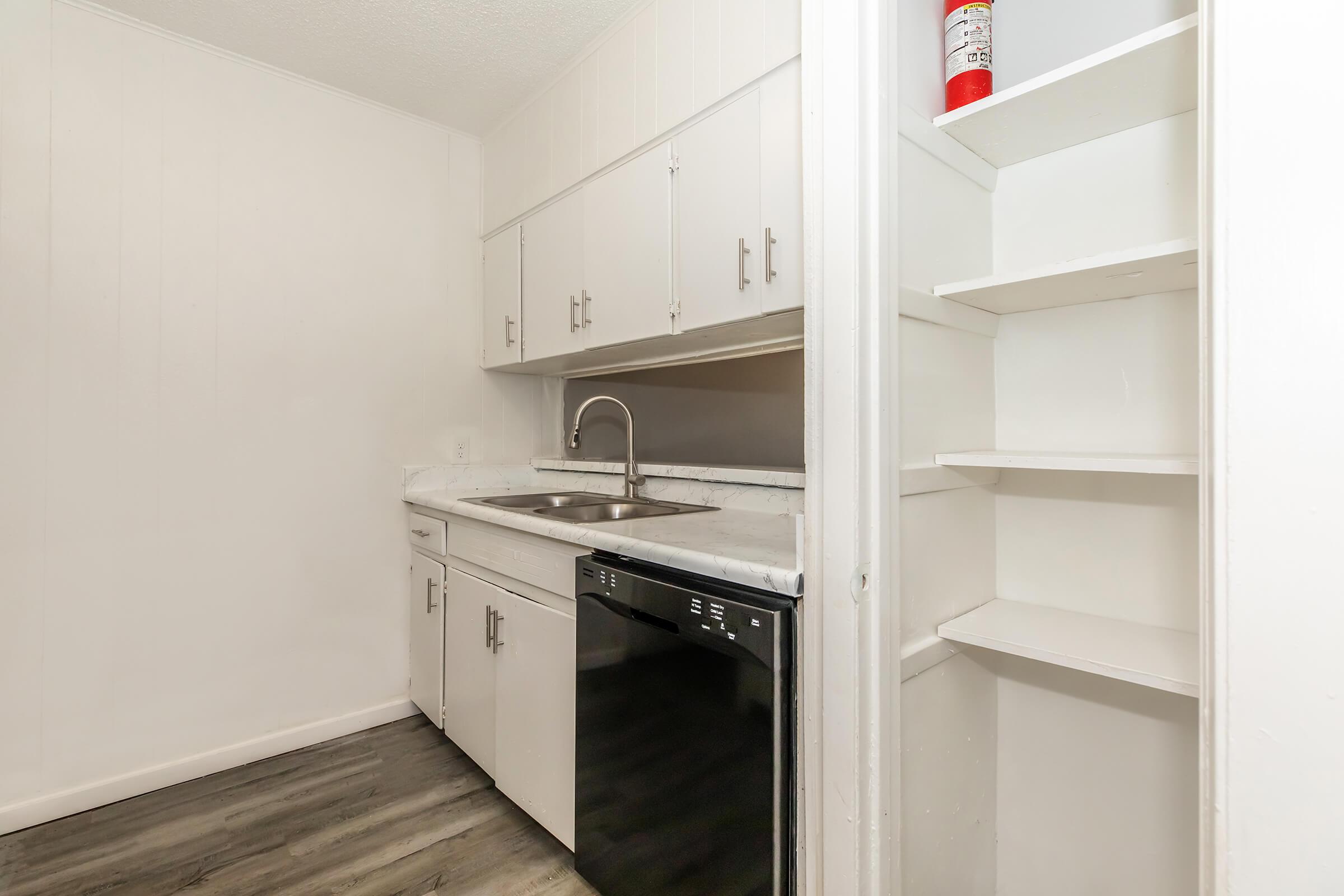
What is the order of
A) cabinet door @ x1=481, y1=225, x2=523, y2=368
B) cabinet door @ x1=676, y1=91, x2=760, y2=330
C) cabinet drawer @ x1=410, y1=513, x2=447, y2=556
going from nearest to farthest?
cabinet door @ x1=676, y1=91, x2=760, y2=330 → cabinet drawer @ x1=410, y1=513, x2=447, y2=556 → cabinet door @ x1=481, y1=225, x2=523, y2=368

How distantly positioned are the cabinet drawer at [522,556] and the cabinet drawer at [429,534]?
13 centimetres

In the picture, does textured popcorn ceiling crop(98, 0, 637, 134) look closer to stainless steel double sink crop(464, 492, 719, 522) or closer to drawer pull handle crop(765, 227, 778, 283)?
drawer pull handle crop(765, 227, 778, 283)

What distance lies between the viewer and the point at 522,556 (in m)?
1.69

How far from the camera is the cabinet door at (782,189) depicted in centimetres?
138

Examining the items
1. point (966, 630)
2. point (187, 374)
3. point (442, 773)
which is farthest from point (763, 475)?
point (187, 374)

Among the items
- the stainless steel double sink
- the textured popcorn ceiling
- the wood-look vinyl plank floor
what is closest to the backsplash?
the stainless steel double sink

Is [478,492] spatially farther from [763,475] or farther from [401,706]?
[763,475]

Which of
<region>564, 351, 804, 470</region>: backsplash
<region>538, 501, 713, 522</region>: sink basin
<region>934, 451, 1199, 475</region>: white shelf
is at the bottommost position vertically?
<region>538, 501, 713, 522</region>: sink basin

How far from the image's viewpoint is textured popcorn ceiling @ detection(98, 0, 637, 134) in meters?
1.84

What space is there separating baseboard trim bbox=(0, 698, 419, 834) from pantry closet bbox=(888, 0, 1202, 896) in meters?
2.04

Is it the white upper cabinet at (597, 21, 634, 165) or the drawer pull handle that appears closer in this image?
the drawer pull handle

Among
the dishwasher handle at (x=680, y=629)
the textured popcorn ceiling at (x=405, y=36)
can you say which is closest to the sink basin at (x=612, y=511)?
the dishwasher handle at (x=680, y=629)

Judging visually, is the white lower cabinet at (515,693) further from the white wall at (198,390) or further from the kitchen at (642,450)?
the white wall at (198,390)

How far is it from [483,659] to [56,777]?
128cm
